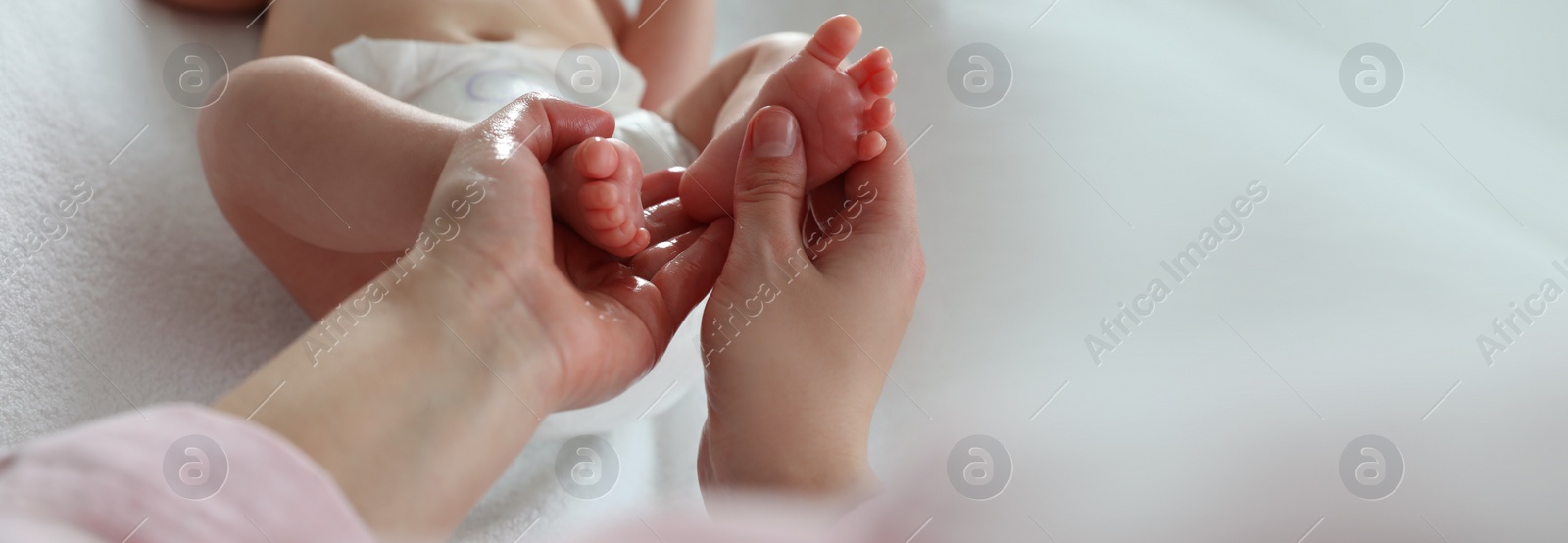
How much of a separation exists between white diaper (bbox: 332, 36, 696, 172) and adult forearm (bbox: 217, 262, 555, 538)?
38 centimetres

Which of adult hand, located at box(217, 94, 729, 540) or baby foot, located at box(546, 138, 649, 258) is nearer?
adult hand, located at box(217, 94, 729, 540)

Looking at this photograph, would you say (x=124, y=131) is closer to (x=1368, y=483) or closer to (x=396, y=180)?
(x=396, y=180)

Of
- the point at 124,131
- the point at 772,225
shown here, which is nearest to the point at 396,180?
the point at 772,225

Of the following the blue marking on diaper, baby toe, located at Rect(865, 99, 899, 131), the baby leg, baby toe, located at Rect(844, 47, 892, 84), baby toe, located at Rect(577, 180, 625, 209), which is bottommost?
baby toe, located at Rect(865, 99, 899, 131)

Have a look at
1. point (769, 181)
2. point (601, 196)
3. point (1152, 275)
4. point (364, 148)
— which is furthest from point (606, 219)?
point (1152, 275)

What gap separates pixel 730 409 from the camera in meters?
0.62

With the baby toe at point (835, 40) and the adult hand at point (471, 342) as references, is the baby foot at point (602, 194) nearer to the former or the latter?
the adult hand at point (471, 342)

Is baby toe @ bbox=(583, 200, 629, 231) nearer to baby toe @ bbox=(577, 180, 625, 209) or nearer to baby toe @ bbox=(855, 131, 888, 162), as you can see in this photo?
baby toe @ bbox=(577, 180, 625, 209)

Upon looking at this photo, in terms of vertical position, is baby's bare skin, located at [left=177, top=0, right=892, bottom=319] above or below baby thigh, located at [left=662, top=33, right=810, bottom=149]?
above

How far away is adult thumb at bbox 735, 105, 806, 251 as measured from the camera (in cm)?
66

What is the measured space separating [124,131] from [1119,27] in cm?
103

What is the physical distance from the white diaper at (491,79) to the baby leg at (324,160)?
0.56 ft

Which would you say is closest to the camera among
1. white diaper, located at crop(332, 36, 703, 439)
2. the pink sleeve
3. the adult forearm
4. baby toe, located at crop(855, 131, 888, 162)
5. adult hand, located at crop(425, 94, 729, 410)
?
the pink sleeve

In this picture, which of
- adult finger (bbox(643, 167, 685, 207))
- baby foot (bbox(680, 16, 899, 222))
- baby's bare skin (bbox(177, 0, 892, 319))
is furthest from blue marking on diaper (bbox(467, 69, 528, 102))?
baby foot (bbox(680, 16, 899, 222))
